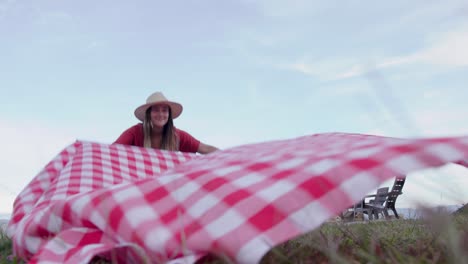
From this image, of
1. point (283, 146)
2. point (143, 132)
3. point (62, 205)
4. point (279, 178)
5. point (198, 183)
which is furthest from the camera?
point (143, 132)

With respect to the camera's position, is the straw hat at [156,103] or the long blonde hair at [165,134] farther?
the straw hat at [156,103]

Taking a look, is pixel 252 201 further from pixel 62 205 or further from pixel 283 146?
pixel 62 205

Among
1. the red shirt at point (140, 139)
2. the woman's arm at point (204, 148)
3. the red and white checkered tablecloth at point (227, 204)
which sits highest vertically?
the red and white checkered tablecloth at point (227, 204)

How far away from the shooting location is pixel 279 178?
1.02 m

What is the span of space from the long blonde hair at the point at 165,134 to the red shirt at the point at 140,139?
4 centimetres

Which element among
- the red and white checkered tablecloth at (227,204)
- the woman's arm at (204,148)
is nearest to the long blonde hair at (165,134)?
the woman's arm at (204,148)

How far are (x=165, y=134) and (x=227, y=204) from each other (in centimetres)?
248

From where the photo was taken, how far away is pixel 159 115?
3393mm

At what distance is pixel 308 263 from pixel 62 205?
2.16ft

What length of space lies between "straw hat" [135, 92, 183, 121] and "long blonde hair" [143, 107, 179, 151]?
2.1 inches

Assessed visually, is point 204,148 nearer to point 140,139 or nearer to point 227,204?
point 140,139

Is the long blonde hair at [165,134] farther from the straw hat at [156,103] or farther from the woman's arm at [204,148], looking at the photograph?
the woman's arm at [204,148]

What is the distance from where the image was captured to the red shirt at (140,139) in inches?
131

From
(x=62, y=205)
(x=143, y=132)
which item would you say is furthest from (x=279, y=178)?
(x=143, y=132)
